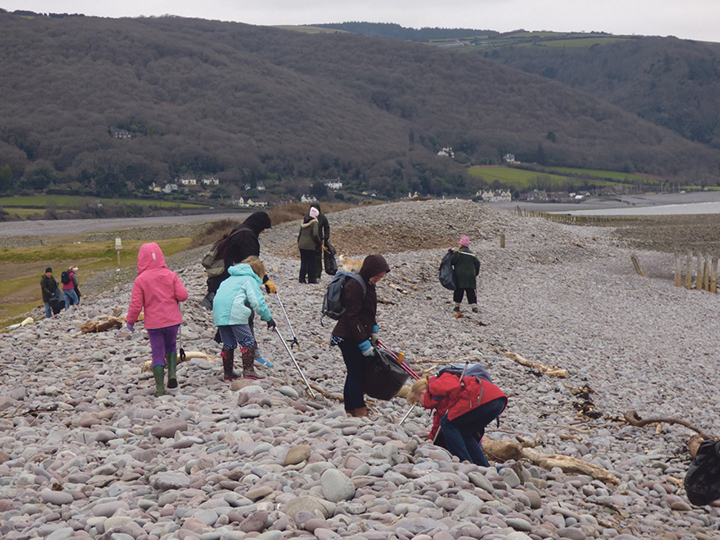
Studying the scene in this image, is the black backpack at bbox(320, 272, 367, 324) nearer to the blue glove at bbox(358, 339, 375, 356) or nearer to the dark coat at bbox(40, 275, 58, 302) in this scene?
the blue glove at bbox(358, 339, 375, 356)

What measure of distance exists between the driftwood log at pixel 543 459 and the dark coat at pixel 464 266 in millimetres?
8999

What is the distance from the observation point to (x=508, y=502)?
592 centimetres

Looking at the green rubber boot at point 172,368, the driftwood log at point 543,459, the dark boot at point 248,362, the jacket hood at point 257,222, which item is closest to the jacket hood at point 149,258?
the green rubber boot at point 172,368

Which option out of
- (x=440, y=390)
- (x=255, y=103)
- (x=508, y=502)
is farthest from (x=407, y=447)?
(x=255, y=103)

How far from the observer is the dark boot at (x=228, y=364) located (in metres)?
9.08

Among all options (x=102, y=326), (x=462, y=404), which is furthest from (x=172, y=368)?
(x=102, y=326)

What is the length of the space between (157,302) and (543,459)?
15.8 feet

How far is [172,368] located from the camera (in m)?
8.81

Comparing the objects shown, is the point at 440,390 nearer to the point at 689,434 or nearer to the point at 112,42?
the point at 689,434

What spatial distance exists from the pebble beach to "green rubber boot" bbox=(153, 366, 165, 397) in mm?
166

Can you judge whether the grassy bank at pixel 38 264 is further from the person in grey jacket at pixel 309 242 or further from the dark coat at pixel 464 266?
the dark coat at pixel 464 266

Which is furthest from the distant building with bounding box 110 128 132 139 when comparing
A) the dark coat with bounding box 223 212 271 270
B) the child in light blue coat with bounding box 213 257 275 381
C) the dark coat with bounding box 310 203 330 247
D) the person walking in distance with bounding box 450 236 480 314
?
the child in light blue coat with bounding box 213 257 275 381

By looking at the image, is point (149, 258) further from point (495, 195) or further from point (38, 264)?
point (495, 195)

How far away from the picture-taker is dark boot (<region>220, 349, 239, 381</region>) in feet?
29.8
